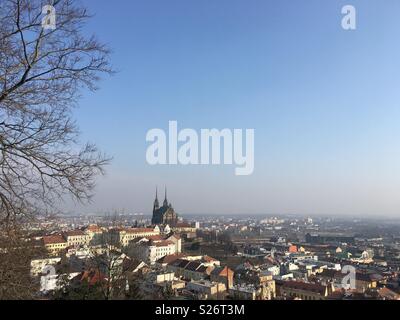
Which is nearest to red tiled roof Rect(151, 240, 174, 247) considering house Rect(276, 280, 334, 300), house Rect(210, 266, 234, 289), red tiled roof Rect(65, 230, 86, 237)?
red tiled roof Rect(65, 230, 86, 237)

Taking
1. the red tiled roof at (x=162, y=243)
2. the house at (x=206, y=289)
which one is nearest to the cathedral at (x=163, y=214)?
the red tiled roof at (x=162, y=243)

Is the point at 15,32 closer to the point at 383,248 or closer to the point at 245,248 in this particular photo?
the point at 245,248

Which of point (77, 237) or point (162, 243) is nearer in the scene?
point (77, 237)

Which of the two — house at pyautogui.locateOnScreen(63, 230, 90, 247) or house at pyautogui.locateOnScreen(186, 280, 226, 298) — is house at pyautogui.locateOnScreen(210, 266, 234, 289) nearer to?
house at pyautogui.locateOnScreen(186, 280, 226, 298)

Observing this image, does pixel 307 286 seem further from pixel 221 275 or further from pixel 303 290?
pixel 221 275

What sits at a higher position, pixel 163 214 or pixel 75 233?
pixel 163 214

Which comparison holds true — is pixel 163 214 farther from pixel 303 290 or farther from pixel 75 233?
pixel 303 290

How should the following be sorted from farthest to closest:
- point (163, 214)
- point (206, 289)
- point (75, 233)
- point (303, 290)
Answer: point (163, 214)
point (75, 233)
point (303, 290)
point (206, 289)

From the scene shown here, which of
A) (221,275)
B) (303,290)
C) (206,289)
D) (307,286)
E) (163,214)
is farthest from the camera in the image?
(163,214)

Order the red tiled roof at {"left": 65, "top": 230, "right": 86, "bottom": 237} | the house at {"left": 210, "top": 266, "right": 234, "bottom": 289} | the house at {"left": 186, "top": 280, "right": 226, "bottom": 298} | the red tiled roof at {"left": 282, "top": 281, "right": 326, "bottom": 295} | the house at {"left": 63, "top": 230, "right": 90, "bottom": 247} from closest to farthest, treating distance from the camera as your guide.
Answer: the house at {"left": 186, "top": 280, "right": 226, "bottom": 298}, the red tiled roof at {"left": 282, "top": 281, "right": 326, "bottom": 295}, the house at {"left": 210, "top": 266, "right": 234, "bottom": 289}, the red tiled roof at {"left": 65, "top": 230, "right": 86, "bottom": 237}, the house at {"left": 63, "top": 230, "right": 90, "bottom": 247}

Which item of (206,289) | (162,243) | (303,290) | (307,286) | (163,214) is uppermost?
(163,214)

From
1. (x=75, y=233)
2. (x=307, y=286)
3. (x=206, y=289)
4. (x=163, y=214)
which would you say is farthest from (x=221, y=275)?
(x=163, y=214)
